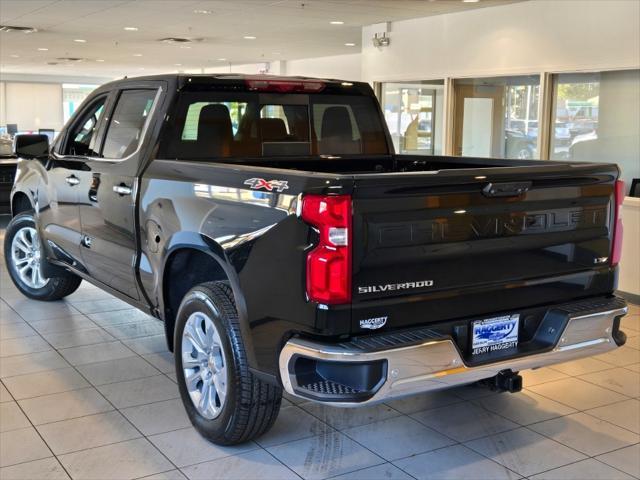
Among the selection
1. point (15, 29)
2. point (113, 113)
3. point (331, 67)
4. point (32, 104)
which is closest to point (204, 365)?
point (113, 113)

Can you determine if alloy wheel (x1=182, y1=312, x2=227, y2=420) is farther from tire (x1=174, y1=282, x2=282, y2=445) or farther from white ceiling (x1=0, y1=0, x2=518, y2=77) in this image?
white ceiling (x1=0, y1=0, x2=518, y2=77)

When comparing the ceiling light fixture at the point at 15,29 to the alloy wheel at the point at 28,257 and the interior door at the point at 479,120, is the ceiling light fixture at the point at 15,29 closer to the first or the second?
the interior door at the point at 479,120

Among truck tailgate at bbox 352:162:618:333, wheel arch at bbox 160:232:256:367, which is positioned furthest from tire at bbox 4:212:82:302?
truck tailgate at bbox 352:162:618:333

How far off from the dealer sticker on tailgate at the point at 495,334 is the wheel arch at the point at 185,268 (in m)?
1.02

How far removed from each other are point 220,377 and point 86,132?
2340 mm

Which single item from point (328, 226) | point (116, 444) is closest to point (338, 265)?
point (328, 226)

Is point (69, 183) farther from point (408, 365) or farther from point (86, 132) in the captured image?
point (408, 365)

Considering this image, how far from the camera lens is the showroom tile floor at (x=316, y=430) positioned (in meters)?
3.24

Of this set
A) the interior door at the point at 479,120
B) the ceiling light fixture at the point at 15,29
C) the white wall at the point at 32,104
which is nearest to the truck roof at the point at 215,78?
the interior door at the point at 479,120

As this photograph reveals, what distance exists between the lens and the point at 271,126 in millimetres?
4223

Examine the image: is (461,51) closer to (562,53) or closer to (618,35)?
(562,53)

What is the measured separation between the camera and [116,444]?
3447mm

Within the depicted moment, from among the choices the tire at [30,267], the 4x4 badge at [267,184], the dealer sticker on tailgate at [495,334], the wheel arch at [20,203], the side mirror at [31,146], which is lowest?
the tire at [30,267]

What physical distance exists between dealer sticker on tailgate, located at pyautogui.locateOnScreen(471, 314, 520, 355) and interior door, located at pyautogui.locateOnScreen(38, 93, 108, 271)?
2.66 m
